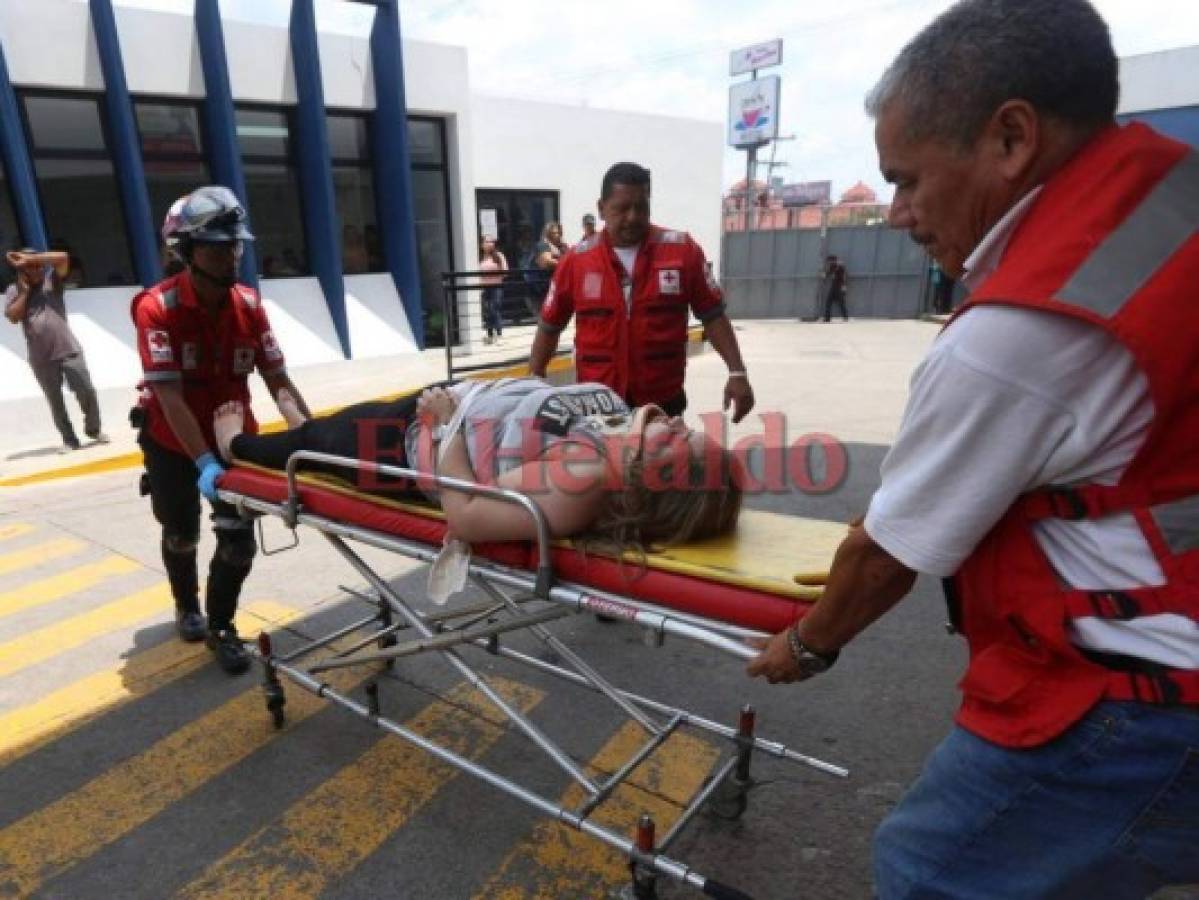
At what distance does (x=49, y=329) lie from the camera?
5.88m

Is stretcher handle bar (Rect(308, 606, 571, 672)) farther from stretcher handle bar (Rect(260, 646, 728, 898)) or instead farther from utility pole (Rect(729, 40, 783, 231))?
utility pole (Rect(729, 40, 783, 231))

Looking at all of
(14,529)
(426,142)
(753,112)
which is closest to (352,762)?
(14,529)

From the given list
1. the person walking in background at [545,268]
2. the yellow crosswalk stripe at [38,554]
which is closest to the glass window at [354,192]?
the person walking in background at [545,268]

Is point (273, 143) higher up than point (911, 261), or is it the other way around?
point (273, 143)

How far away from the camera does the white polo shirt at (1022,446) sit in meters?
0.87

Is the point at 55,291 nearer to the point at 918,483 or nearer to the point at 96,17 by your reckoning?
the point at 96,17

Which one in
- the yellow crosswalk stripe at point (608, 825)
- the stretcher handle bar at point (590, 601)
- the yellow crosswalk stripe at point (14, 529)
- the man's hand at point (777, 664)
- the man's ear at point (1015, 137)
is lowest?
the yellow crosswalk stripe at point (14, 529)

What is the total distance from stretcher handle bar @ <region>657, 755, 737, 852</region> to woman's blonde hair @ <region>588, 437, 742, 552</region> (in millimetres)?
756

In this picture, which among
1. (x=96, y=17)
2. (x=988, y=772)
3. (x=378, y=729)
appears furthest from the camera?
(x=96, y=17)

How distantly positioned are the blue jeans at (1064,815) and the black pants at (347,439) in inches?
75.9

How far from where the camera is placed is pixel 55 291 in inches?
238

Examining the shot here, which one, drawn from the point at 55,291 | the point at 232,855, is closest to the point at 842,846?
the point at 232,855

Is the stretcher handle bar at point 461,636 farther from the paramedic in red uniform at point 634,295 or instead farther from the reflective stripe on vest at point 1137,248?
the paramedic in red uniform at point 634,295

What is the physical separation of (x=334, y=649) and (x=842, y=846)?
2195 mm
